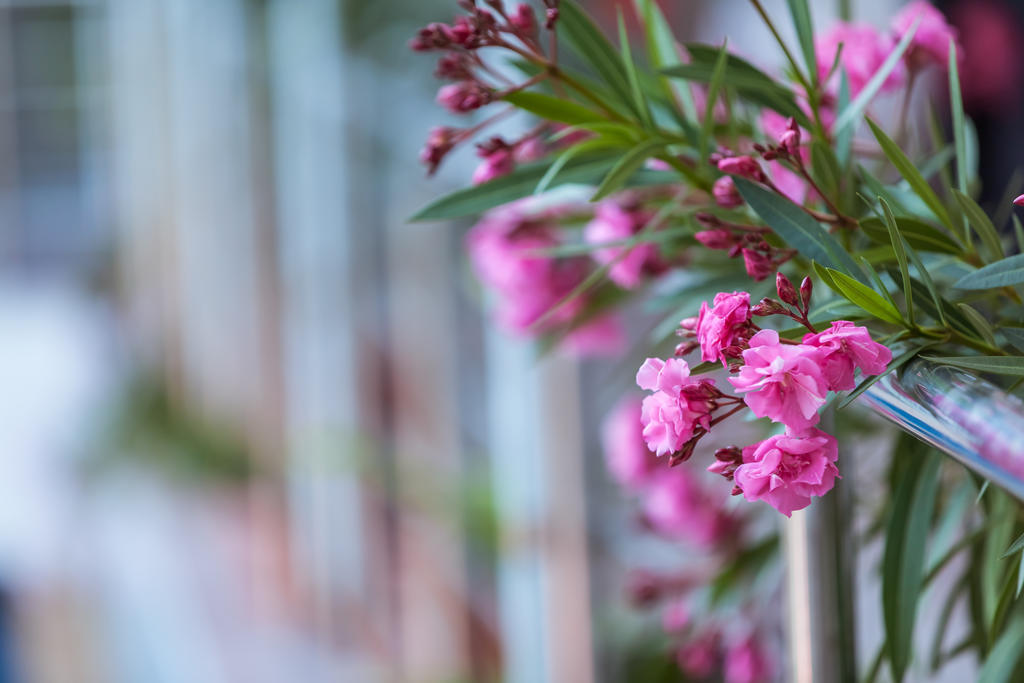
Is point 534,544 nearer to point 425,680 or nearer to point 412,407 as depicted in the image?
point 425,680

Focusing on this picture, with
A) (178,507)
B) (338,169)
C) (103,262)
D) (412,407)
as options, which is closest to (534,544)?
(412,407)

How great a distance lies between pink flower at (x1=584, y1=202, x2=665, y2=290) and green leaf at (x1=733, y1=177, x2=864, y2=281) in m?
0.15

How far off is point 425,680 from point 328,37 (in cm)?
165

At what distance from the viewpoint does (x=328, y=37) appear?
251 cm

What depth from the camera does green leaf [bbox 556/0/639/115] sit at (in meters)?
0.44

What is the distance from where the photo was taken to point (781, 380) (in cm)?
28

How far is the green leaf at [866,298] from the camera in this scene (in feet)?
1.02

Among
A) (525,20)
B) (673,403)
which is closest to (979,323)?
(673,403)

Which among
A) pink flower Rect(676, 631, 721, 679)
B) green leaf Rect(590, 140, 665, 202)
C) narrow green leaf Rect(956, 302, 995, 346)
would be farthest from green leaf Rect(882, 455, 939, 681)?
pink flower Rect(676, 631, 721, 679)

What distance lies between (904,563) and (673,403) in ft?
0.49

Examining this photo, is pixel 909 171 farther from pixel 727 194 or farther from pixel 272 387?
pixel 272 387

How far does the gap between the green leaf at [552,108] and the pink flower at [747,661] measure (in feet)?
1.41

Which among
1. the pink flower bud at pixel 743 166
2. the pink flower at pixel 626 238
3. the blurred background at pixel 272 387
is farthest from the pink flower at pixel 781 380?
the blurred background at pixel 272 387

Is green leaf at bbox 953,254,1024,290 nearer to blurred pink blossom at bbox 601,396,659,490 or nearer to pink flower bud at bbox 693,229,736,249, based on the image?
pink flower bud at bbox 693,229,736,249
